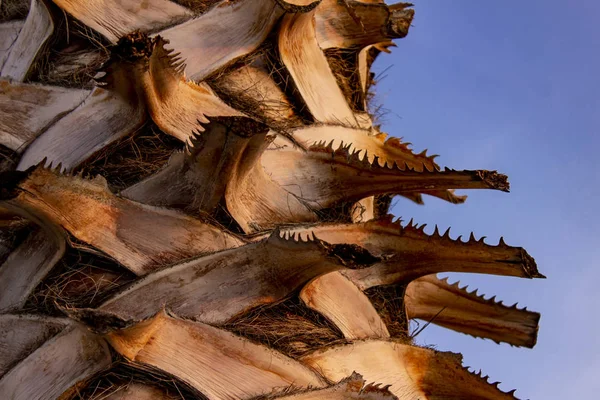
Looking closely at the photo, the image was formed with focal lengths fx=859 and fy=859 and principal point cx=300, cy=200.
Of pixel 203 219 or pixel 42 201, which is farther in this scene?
pixel 203 219

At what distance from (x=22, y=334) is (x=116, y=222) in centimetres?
33

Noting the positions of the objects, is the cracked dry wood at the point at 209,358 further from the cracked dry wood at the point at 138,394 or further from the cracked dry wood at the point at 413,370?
the cracked dry wood at the point at 413,370

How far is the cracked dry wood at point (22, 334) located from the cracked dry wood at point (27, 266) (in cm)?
6

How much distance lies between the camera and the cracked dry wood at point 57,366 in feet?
5.96

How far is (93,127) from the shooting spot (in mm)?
2361

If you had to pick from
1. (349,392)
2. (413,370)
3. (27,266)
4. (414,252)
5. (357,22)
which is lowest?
(27,266)

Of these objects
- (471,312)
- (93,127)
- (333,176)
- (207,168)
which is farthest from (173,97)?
(471,312)

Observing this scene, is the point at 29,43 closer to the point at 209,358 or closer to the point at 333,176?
the point at 333,176

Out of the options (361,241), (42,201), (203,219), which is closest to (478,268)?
(361,241)

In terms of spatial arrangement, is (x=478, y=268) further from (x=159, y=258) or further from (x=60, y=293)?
(x=60, y=293)

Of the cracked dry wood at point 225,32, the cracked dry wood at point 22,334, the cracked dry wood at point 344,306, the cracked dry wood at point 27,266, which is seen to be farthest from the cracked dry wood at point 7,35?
the cracked dry wood at point 344,306

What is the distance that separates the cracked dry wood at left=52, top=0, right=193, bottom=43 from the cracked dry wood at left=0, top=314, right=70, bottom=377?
39.2 inches

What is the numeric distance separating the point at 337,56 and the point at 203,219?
132 centimetres

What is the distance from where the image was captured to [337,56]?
3217mm
